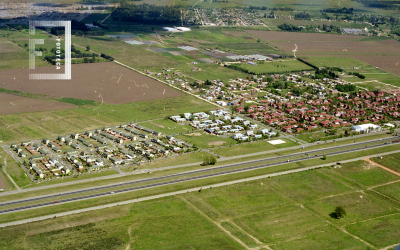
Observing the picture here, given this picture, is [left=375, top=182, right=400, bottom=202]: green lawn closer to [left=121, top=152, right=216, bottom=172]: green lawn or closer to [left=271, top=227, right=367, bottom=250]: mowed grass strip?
[left=271, top=227, right=367, bottom=250]: mowed grass strip

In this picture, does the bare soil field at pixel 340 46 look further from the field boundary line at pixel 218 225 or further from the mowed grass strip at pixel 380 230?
the field boundary line at pixel 218 225

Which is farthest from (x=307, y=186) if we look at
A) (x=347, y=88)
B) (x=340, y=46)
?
(x=340, y=46)

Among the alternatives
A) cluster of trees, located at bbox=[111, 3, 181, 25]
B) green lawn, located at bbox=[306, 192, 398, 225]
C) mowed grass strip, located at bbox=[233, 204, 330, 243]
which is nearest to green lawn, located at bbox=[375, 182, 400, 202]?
green lawn, located at bbox=[306, 192, 398, 225]

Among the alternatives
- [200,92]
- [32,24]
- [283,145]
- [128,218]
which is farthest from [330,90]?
[32,24]

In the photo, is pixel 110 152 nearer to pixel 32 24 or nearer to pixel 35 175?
pixel 35 175

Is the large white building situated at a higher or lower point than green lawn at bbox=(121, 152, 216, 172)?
higher

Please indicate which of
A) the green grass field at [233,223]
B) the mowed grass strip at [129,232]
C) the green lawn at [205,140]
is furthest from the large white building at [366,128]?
the mowed grass strip at [129,232]

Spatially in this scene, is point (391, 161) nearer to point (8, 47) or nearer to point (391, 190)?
point (391, 190)
